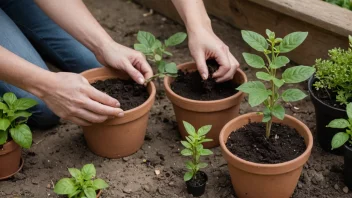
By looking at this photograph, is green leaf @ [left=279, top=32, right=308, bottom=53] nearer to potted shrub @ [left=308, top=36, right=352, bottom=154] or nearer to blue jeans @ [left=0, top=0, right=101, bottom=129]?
potted shrub @ [left=308, top=36, right=352, bottom=154]

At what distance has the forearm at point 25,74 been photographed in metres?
2.36

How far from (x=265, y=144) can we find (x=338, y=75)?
1.45 ft

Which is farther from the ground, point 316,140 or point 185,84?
point 185,84

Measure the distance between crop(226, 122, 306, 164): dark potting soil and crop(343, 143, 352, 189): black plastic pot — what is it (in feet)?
0.55

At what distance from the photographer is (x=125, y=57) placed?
2574 millimetres

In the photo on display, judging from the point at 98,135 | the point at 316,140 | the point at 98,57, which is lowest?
the point at 316,140

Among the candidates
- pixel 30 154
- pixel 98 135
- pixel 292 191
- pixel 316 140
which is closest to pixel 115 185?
pixel 98 135

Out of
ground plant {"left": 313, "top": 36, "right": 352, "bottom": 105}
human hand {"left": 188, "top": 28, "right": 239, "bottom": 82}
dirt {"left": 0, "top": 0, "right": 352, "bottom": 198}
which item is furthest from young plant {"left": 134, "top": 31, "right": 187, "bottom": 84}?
ground plant {"left": 313, "top": 36, "right": 352, "bottom": 105}

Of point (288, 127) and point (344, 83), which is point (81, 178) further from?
point (344, 83)

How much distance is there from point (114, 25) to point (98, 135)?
137 cm

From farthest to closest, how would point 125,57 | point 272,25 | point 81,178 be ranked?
point 272,25 < point 125,57 < point 81,178

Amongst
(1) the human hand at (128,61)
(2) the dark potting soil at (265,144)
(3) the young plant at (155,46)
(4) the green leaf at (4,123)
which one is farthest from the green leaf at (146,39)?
(4) the green leaf at (4,123)

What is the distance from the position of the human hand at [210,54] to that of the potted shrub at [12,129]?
28.6 inches

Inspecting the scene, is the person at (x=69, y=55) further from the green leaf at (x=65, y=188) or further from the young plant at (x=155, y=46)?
the green leaf at (x=65, y=188)
